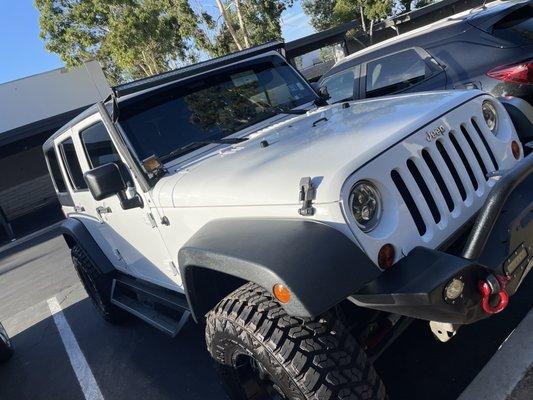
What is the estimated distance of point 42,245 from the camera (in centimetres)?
1278

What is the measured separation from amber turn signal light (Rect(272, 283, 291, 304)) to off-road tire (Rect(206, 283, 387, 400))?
23 cm

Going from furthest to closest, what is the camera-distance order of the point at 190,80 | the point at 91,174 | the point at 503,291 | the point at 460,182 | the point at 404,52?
the point at 404,52 < the point at 190,80 < the point at 91,174 < the point at 460,182 < the point at 503,291

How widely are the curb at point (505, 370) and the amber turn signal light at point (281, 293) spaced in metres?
1.32

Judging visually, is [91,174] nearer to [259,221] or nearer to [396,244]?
[259,221]

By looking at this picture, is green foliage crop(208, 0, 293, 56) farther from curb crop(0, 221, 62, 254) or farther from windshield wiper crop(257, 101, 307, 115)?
windshield wiper crop(257, 101, 307, 115)

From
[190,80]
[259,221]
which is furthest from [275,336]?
[190,80]

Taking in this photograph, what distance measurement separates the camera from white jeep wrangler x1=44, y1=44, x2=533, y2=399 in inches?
74.2

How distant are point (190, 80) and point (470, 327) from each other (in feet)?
8.58

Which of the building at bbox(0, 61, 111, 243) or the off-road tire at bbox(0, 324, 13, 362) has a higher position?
the building at bbox(0, 61, 111, 243)

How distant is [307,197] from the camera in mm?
2000

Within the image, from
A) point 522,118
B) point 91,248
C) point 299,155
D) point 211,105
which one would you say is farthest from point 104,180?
point 522,118

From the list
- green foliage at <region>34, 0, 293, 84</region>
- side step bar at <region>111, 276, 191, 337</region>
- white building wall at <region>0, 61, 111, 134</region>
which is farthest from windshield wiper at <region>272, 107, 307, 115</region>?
white building wall at <region>0, 61, 111, 134</region>

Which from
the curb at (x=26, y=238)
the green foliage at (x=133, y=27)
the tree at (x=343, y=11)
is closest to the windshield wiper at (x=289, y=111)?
the curb at (x=26, y=238)

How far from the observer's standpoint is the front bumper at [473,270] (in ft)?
5.98
